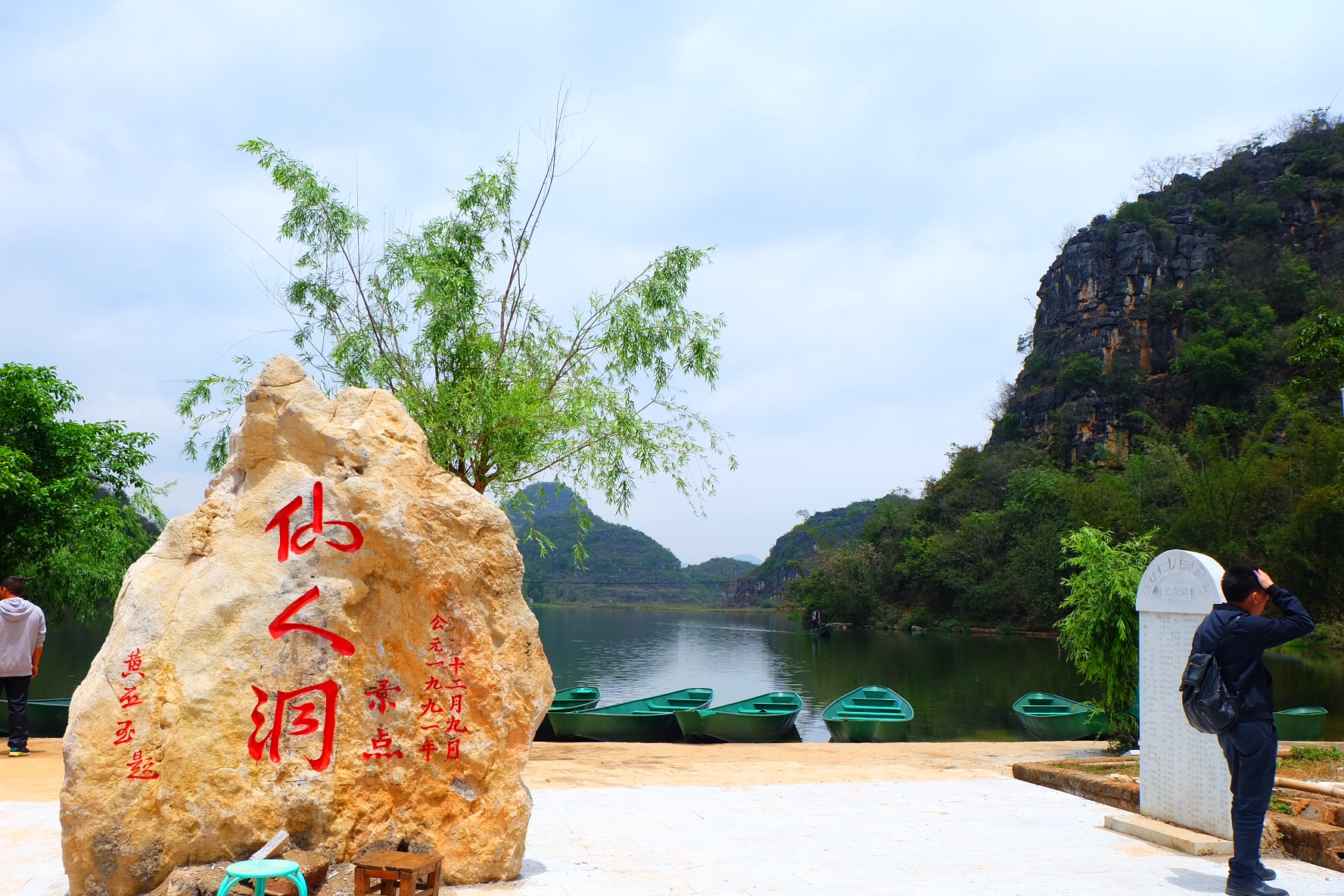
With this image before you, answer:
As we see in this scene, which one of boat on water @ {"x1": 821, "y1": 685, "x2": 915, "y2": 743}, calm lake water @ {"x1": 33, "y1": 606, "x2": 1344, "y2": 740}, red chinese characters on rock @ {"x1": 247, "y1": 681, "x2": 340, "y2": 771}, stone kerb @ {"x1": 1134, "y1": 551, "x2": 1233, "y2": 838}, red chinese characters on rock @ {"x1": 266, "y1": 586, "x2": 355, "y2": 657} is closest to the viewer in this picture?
red chinese characters on rock @ {"x1": 247, "y1": 681, "x2": 340, "y2": 771}

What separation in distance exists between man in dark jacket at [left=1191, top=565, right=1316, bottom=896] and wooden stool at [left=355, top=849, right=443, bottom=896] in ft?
10.5

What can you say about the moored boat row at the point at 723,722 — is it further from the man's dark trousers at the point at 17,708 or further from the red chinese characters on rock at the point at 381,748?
the red chinese characters on rock at the point at 381,748

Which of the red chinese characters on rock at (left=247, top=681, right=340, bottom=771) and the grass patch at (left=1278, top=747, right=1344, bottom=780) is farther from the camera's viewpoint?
the grass patch at (left=1278, top=747, right=1344, bottom=780)

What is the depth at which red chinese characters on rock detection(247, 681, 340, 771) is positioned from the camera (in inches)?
144

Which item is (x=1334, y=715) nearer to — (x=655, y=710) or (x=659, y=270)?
(x=655, y=710)

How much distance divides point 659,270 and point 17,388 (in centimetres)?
624

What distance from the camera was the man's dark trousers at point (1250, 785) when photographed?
3.68m

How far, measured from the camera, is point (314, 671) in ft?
12.5

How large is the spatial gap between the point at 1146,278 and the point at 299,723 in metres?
49.5

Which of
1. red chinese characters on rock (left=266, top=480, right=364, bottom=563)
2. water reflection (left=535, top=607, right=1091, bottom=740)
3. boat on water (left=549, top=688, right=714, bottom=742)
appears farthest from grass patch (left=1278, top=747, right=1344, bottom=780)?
water reflection (left=535, top=607, right=1091, bottom=740)

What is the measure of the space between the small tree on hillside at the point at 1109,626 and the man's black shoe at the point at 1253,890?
14.7 ft

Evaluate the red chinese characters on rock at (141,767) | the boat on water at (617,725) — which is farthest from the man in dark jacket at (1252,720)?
the boat on water at (617,725)

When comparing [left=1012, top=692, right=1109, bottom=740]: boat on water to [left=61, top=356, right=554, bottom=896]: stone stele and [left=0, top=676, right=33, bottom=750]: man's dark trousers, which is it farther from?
[left=0, top=676, right=33, bottom=750]: man's dark trousers

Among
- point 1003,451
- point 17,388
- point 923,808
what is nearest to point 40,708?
point 17,388
